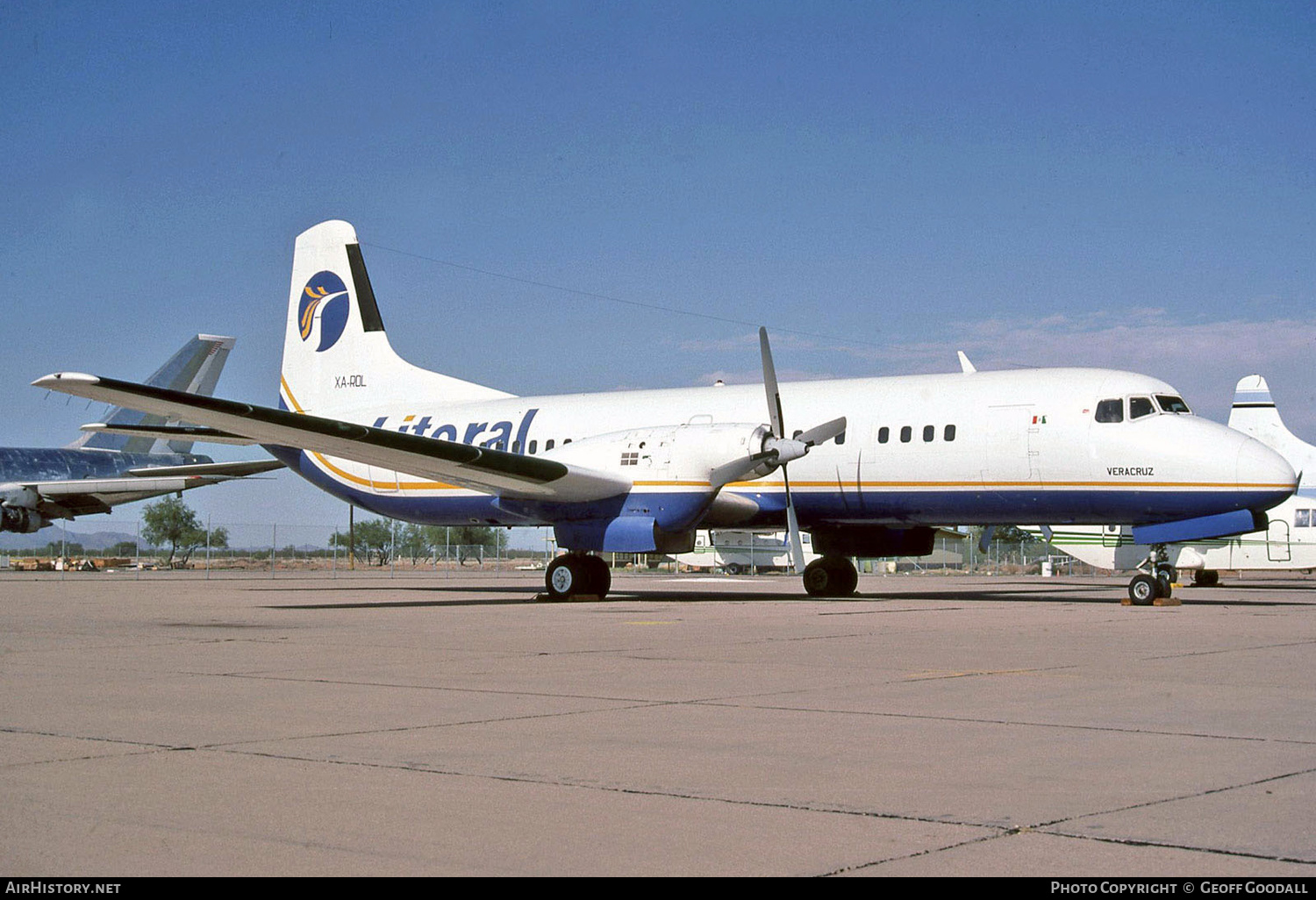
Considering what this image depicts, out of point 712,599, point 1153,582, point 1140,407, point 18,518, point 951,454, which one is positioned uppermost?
point 1140,407

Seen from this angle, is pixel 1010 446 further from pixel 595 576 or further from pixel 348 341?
pixel 348 341

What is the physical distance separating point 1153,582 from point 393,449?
37.7 feet

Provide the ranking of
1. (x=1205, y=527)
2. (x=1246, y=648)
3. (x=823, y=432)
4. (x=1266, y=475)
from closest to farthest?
(x=1246, y=648) < (x=1266, y=475) < (x=1205, y=527) < (x=823, y=432)

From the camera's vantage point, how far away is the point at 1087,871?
12.8 feet

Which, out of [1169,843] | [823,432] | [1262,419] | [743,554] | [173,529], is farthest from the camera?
[173,529]

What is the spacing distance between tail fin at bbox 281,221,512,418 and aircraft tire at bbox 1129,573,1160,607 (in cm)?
1339

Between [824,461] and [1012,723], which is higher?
[824,461]

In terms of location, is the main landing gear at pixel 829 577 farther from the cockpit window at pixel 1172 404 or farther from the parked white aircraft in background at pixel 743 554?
the parked white aircraft in background at pixel 743 554

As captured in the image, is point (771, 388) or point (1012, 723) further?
point (771, 388)

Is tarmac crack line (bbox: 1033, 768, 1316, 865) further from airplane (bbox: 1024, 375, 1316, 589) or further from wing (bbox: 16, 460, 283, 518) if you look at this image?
wing (bbox: 16, 460, 283, 518)

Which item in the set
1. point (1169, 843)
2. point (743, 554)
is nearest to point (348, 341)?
point (1169, 843)

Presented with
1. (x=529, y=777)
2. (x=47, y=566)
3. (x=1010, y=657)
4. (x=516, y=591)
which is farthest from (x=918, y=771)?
(x=47, y=566)

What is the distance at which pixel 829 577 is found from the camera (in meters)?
24.2


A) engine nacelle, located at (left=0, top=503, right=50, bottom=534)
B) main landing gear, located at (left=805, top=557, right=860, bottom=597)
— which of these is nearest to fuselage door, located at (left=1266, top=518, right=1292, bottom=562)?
main landing gear, located at (left=805, top=557, right=860, bottom=597)
